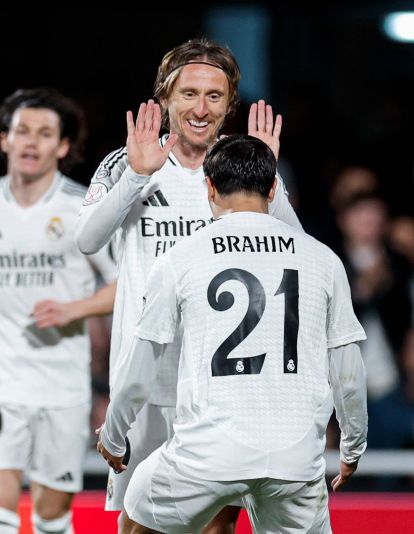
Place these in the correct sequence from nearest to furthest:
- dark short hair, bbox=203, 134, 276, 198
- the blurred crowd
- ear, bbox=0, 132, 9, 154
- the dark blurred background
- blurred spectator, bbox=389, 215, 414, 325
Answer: dark short hair, bbox=203, 134, 276, 198
ear, bbox=0, 132, 9, 154
the blurred crowd
blurred spectator, bbox=389, 215, 414, 325
the dark blurred background

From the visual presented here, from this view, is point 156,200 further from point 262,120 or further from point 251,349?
point 251,349

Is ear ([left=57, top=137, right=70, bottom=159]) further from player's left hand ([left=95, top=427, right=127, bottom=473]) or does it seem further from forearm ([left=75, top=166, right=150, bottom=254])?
player's left hand ([left=95, top=427, right=127, bottom=473])

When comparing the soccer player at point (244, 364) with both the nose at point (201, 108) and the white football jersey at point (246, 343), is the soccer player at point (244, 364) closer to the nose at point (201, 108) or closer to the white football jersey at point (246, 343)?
the white football jersey at point (246, 343)

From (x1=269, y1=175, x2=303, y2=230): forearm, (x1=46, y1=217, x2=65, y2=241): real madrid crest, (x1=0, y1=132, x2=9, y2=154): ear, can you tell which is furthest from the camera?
(x1=0, y1=132, x2=9, y2=154): ear

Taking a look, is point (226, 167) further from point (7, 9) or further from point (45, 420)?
point (7, 9)

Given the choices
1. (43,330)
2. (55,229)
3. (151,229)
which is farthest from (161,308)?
(55,229)

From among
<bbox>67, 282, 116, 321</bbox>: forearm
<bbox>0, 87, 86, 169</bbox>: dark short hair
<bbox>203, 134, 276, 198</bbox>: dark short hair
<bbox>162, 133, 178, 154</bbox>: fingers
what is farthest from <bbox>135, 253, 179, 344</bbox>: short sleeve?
<bbox>0, 87, 86, 169</bbox>: dark short hair

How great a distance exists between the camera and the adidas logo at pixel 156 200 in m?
3.45

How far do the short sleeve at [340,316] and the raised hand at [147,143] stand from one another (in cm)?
61

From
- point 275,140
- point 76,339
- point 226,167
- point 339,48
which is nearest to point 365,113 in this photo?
point 339,48

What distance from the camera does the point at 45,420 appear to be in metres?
4.41

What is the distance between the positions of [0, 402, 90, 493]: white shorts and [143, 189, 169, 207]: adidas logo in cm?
125

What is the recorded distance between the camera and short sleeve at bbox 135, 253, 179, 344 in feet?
9.39

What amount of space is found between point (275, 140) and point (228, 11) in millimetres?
4630
